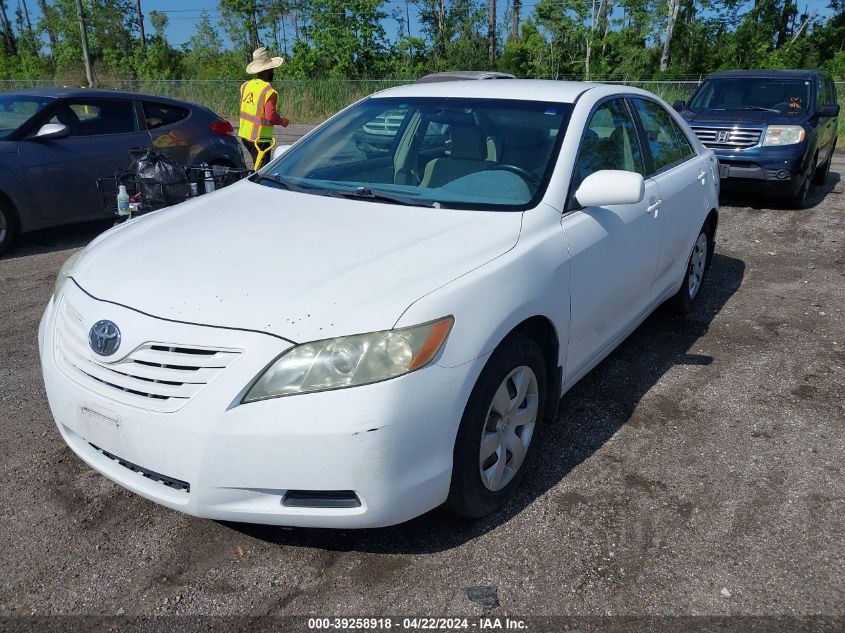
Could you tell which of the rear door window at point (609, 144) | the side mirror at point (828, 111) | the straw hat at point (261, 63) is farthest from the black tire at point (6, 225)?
the side mirror at point (828, 111)

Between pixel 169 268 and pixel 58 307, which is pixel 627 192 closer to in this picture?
pixel 169 268

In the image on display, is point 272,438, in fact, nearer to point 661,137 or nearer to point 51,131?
point 661,137

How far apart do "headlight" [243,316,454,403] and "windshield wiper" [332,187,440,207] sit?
1.12 meters

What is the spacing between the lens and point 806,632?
248cm

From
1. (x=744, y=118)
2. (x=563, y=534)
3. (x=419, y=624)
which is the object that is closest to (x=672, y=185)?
(x=563, y=534)

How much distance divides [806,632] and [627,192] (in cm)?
183

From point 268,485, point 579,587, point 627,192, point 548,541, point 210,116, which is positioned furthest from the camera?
point 210,116

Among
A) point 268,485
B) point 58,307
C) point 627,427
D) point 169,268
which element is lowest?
point 627,427

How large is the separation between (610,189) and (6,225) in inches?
233

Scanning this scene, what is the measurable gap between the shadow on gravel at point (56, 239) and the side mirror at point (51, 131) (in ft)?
3.40

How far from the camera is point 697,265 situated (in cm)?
553

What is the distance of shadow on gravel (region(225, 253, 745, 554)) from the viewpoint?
9.62 feet

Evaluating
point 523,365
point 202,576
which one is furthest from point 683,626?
point 202,576

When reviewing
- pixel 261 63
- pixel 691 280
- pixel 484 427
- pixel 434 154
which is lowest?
pixel 691 280
